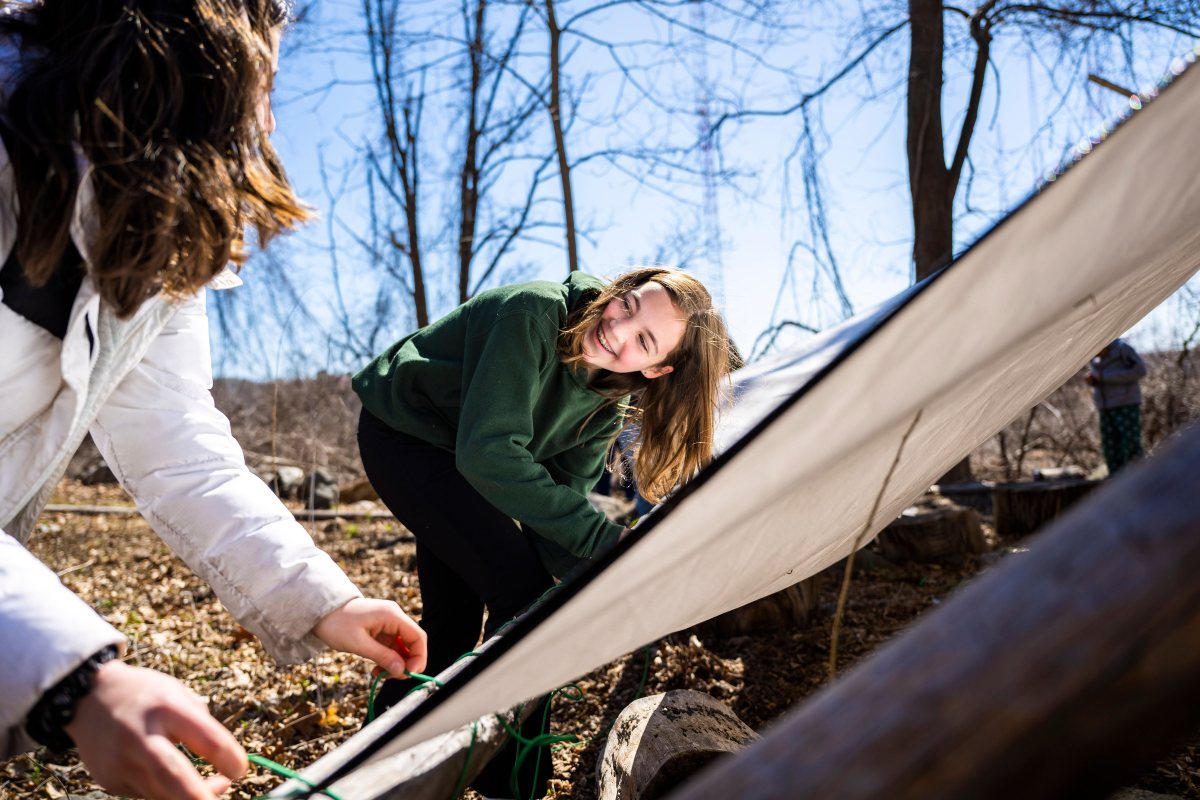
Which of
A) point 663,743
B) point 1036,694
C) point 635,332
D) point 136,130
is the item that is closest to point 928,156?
point 635,332

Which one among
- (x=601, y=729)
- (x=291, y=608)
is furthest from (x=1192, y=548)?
(x=601, y=729)

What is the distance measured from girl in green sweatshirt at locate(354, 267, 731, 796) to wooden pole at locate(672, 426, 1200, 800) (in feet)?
5.31

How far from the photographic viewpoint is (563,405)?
2545 mm

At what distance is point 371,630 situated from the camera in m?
1.39

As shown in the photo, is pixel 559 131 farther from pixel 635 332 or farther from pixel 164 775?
pixel 164 775

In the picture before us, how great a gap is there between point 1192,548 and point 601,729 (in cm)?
259

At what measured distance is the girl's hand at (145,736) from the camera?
813mm

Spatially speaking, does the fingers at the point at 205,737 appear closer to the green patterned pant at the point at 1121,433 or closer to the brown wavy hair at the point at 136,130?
the brown wavy hair at the point at 136,130

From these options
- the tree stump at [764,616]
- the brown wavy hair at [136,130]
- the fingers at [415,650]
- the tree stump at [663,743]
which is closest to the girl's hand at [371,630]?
the fingers at [415,650]

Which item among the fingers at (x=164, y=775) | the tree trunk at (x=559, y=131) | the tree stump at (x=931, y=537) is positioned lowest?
the tree stump at (x=931, y=537)

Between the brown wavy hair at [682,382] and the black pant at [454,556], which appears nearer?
the black pant at [454,556]

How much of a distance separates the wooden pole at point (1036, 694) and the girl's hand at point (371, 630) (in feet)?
2.66

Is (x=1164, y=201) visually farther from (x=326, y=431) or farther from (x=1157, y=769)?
(x=326, y=431)

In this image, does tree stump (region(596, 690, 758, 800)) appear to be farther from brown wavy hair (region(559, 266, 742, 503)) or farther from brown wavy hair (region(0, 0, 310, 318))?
brown wavy hair (region(0, 0, 310, 318))
